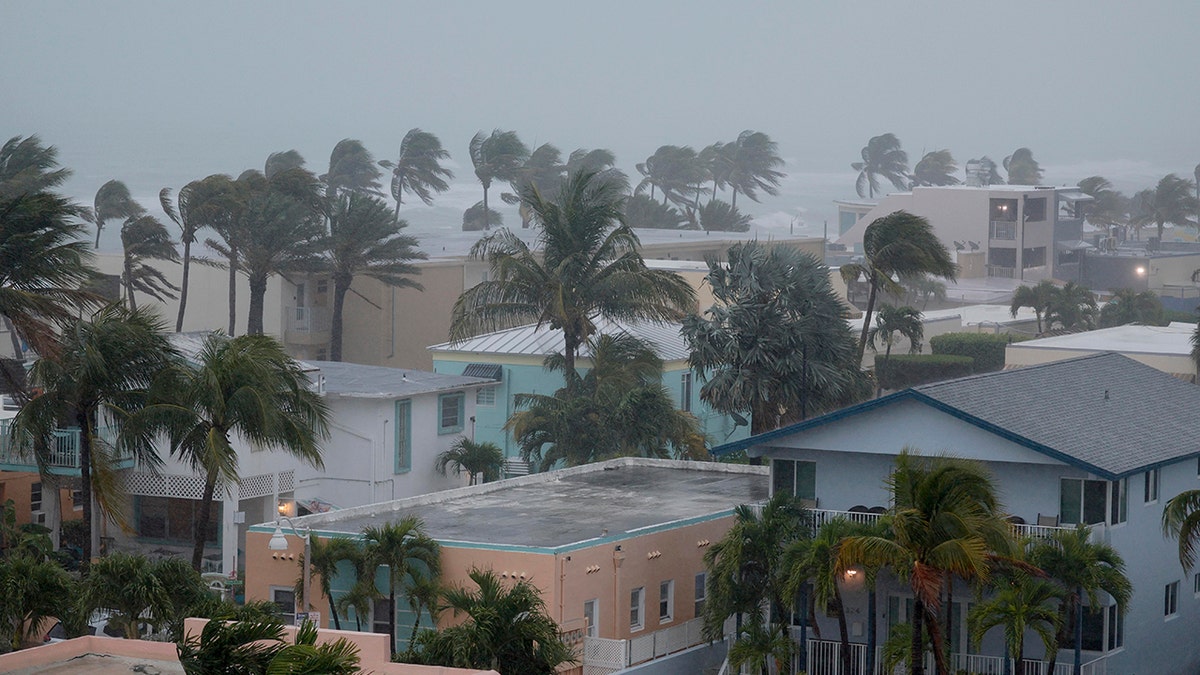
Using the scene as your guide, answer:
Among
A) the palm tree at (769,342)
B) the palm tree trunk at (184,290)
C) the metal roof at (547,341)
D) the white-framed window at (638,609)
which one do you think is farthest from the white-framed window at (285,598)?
the palm tree trunk at (184,290)

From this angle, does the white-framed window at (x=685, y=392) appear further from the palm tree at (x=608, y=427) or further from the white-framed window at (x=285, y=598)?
the white-framed window at (x=285, y=598)

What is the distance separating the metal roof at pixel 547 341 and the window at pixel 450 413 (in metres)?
5.09

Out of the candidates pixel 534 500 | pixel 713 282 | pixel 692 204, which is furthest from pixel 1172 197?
pixel 534 500

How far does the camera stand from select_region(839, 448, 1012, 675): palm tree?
76.5 feet

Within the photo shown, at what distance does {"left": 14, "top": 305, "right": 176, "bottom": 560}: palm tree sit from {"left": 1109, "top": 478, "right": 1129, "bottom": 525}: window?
15.5 metres

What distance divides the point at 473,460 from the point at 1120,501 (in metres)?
19.8

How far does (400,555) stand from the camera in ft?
92.8

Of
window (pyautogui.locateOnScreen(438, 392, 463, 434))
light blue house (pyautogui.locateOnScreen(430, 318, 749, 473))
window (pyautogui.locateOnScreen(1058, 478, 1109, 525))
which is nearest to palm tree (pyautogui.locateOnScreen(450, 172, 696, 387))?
window (pyautogui.locateOnScreen(438, 392, 463, 434))

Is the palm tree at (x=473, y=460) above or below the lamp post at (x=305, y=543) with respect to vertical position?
below

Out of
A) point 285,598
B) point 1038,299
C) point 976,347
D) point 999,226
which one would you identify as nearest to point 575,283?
point 285,598

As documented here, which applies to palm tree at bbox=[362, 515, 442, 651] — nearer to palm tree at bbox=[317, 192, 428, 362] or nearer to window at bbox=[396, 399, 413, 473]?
window at bbox=[396, 399, 413, 473]

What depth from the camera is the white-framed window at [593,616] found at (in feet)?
96.7

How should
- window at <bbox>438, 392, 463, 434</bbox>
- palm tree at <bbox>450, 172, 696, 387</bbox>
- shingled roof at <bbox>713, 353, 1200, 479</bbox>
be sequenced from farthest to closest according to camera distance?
palm tree at <bbox>450, 172, 696, 387</bbox> → window at <bbox>438, 392, 463, 434</bbox> → shingled roof at <bbox>713, 353, 1200, 479</bbox>

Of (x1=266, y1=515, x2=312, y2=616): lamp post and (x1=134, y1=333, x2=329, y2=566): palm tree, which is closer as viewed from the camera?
(x1=266, y1=515, x2=312, y2=616): lamp post
